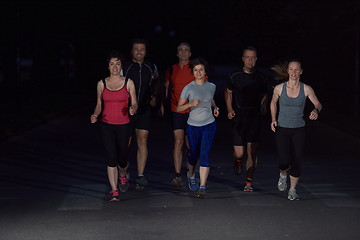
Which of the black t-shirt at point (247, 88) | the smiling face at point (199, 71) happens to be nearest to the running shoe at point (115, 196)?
the smiling face at point (199, 71)

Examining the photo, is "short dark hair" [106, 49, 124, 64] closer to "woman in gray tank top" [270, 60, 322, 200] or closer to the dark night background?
"woman in gray tank top" [270, 60, 322, 200]

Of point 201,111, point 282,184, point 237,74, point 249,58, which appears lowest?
point 282,184

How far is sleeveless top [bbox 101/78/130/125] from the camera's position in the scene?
971 cm

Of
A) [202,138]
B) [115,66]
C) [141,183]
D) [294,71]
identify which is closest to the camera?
[294,71]

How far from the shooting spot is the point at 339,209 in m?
9.28

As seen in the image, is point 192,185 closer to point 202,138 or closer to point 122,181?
point 202,138

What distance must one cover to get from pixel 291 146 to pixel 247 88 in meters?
1.02

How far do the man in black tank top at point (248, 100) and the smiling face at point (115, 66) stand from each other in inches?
62.2

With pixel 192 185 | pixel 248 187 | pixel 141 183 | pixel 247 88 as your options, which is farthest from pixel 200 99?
pixel 141 183

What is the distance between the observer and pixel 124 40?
4878cm

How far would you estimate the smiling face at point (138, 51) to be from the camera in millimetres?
10656

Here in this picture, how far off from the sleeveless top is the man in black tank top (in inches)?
58.2

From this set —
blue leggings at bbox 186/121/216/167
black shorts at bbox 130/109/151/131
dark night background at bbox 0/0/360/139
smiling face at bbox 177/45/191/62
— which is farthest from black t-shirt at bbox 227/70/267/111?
dark night background at bbox 0/0/360/139

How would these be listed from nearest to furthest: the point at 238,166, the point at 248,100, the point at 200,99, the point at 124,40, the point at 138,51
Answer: the point at 200,99 → the point at 248,100 → the point at 138,51 → the point at 238,166 → the point at 124,40
